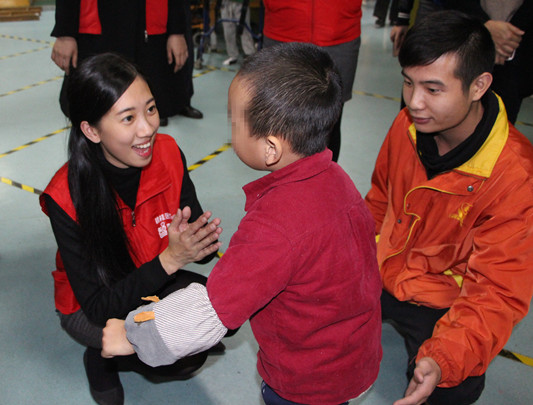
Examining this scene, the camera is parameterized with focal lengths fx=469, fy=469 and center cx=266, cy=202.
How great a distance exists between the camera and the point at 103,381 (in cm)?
173

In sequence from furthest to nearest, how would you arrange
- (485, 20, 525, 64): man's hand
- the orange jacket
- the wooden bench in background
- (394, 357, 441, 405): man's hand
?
1. the wooden bench in background
2. (485, 20, 525, 64): man's hand
3. the orange jacket
4. (394, 357, 441, 405): man's hand

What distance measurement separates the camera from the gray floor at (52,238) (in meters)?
1.82

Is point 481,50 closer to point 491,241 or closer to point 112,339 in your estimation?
point 491,241

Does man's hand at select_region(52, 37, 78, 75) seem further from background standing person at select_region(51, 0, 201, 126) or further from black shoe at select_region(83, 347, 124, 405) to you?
black shoe at select_region(83, 347, 124, 405)

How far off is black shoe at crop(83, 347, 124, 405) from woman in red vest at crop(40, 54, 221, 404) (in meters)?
0.10

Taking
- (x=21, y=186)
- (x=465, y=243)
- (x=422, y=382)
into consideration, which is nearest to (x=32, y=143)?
(x=21, y=186)

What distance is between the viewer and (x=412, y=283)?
5.65 feet

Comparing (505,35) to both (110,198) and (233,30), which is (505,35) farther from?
(233,30)

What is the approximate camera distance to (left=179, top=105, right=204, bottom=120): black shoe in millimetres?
4188

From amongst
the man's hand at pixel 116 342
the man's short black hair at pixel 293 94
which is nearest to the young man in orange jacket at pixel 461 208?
the man's short black hair at pixel 293 94

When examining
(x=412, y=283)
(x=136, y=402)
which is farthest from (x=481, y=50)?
(x=136, y=402)

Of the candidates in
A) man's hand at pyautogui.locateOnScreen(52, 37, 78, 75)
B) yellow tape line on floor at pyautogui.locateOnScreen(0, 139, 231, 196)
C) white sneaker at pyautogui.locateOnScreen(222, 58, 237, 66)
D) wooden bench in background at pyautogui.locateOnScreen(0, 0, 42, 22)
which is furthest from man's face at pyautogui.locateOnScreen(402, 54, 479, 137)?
wooden bench in background at pyautogui.locateOnScreen(0, 0, 42, 22)

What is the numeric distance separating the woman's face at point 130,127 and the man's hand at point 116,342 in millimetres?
620

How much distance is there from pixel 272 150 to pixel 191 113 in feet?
11.0
